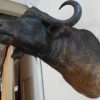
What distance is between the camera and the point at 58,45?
0.90 m

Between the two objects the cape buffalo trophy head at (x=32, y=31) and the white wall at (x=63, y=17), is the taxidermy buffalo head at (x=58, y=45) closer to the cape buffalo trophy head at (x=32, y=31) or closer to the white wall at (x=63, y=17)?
the cape buffalo trophy head at (x=32, y=31)

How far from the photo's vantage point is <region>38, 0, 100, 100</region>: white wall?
3.82 feet

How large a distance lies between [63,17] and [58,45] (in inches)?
21.4

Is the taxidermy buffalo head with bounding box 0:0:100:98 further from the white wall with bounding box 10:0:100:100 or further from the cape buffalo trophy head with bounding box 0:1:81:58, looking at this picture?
the white wall with bounding box 10:0:100:100

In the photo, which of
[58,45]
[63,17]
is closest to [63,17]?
[63,17]

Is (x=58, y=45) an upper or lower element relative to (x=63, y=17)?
lower

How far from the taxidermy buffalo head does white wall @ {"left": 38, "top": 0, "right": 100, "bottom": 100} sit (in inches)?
9.4

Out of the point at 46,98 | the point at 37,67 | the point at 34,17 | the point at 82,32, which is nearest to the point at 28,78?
the point at 37,67

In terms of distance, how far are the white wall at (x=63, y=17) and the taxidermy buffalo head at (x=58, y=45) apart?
0.78 ft

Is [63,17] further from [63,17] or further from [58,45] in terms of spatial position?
[58,45]

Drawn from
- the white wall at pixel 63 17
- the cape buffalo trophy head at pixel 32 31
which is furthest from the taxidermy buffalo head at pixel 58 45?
the white wall at pixel 63 17

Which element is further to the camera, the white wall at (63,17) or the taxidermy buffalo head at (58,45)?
the white wall at (63,17)

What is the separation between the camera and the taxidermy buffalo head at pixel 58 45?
80cm

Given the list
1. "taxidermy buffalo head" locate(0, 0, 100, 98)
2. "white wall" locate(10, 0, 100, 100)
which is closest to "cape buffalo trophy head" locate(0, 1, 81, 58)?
"taxidermy buffalo head" locate(0, 0, 100, 98)
